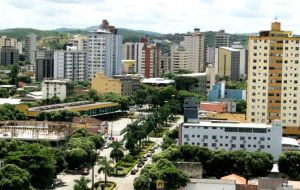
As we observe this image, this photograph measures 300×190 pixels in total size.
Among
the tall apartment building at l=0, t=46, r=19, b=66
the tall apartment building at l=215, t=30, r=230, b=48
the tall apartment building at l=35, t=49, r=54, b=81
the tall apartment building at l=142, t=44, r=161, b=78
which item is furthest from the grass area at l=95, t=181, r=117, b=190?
the tall apartment building at l=215, t=30, r=230, b=48

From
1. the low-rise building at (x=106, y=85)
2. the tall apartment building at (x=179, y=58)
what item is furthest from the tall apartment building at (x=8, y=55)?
the low-rise building at (x=106, y=85)

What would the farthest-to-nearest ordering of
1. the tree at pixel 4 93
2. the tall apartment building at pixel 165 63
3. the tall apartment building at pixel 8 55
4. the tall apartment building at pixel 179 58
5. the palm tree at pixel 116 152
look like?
the tall apartment building at pixel 8 55
the tall apartment building at pixel 165 63
the tall apartment building at pixel 179 58
the tree at pixel 4 93
the palm tree at pixel 116 152

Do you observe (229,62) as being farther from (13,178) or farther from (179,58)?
(13,178)

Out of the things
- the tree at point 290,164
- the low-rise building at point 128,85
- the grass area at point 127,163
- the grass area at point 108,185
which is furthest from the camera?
the low-rise building at point 128,85

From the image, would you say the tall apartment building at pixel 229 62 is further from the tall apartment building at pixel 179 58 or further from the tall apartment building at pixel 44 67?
the tall apartment building at pixel 44 67

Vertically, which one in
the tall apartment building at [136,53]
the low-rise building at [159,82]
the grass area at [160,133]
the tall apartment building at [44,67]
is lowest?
the grass area at [160,133]

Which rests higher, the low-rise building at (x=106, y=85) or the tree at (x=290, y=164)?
the low-rise building at (x=106, y=85)

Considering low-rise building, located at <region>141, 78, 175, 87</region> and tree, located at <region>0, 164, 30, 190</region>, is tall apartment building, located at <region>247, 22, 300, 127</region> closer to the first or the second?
tree, located at <region>0, 164, 30, 190</region>
